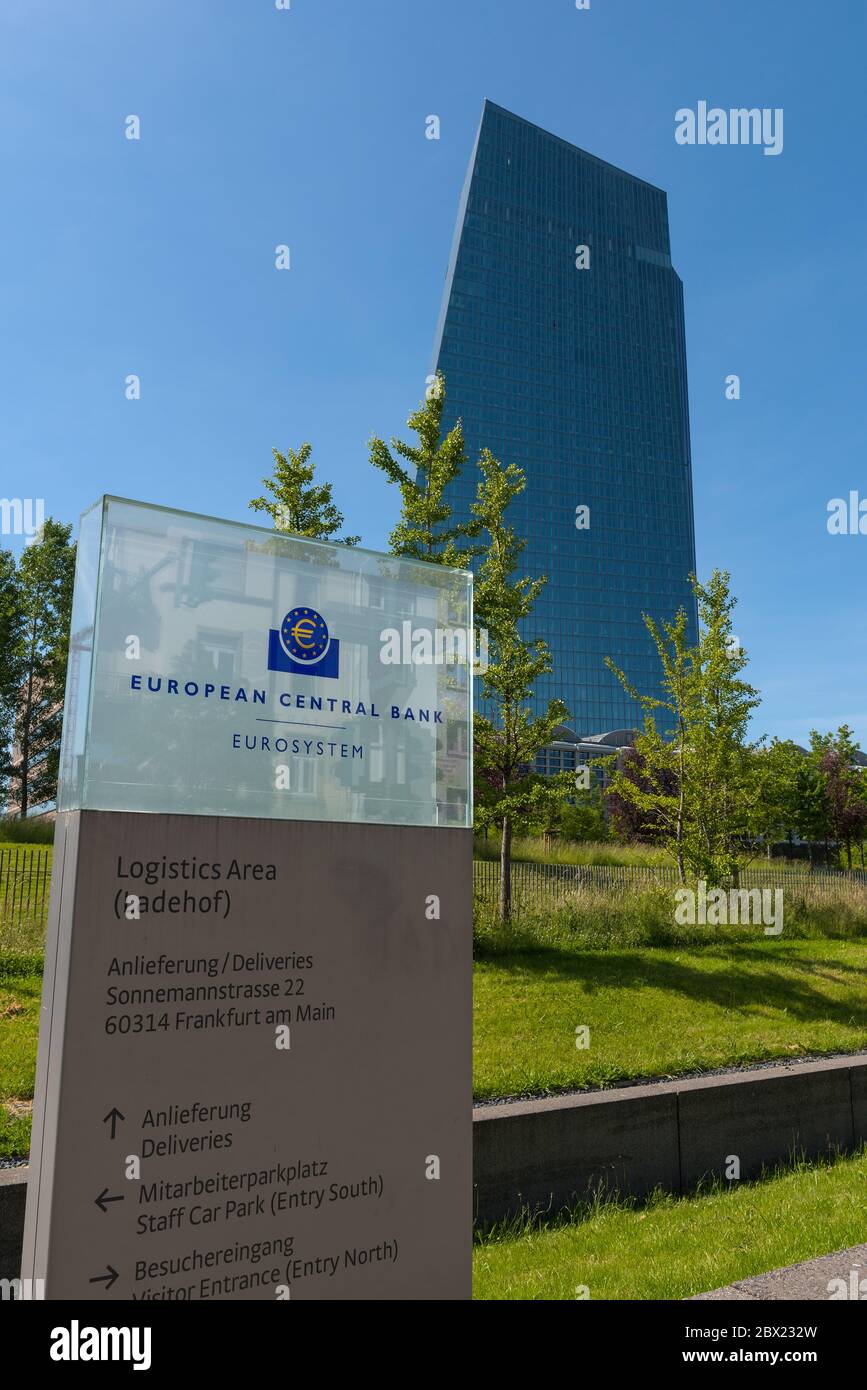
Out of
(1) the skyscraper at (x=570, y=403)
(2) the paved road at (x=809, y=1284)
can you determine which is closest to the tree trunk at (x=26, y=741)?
(2) the paved road at (x=809, y=1284)

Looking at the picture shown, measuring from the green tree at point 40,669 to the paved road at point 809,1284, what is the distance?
34.6 meters

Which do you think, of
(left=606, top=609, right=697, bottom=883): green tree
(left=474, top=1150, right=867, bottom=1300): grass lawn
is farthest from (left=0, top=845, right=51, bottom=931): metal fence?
(left=606, top=609, right=697, bottom=883): green tree

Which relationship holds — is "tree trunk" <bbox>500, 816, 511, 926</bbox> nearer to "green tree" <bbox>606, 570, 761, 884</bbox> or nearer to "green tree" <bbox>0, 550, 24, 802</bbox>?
"green tree" <bbox>606, 570, 761, 884</bbox>

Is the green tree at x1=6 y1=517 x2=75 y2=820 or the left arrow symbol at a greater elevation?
the green tree at x1=6 y1=517 x2=75 y2=820

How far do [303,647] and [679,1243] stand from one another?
525 cm

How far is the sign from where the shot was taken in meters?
3.09

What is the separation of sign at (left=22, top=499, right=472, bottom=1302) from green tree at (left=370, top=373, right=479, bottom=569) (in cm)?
→ 1233

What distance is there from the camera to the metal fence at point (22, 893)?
41.9 feet

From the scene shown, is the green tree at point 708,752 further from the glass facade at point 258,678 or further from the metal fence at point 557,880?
the glass facade at point 258,678

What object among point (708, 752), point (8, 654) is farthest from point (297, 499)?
point (8, 654)

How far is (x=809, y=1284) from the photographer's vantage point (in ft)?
14.7

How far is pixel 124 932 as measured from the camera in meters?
3.18

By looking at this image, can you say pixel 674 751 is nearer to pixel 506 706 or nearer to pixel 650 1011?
pixel 506 706

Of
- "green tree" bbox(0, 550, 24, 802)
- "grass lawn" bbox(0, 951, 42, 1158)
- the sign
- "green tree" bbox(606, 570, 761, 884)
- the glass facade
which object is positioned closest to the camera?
the sign
